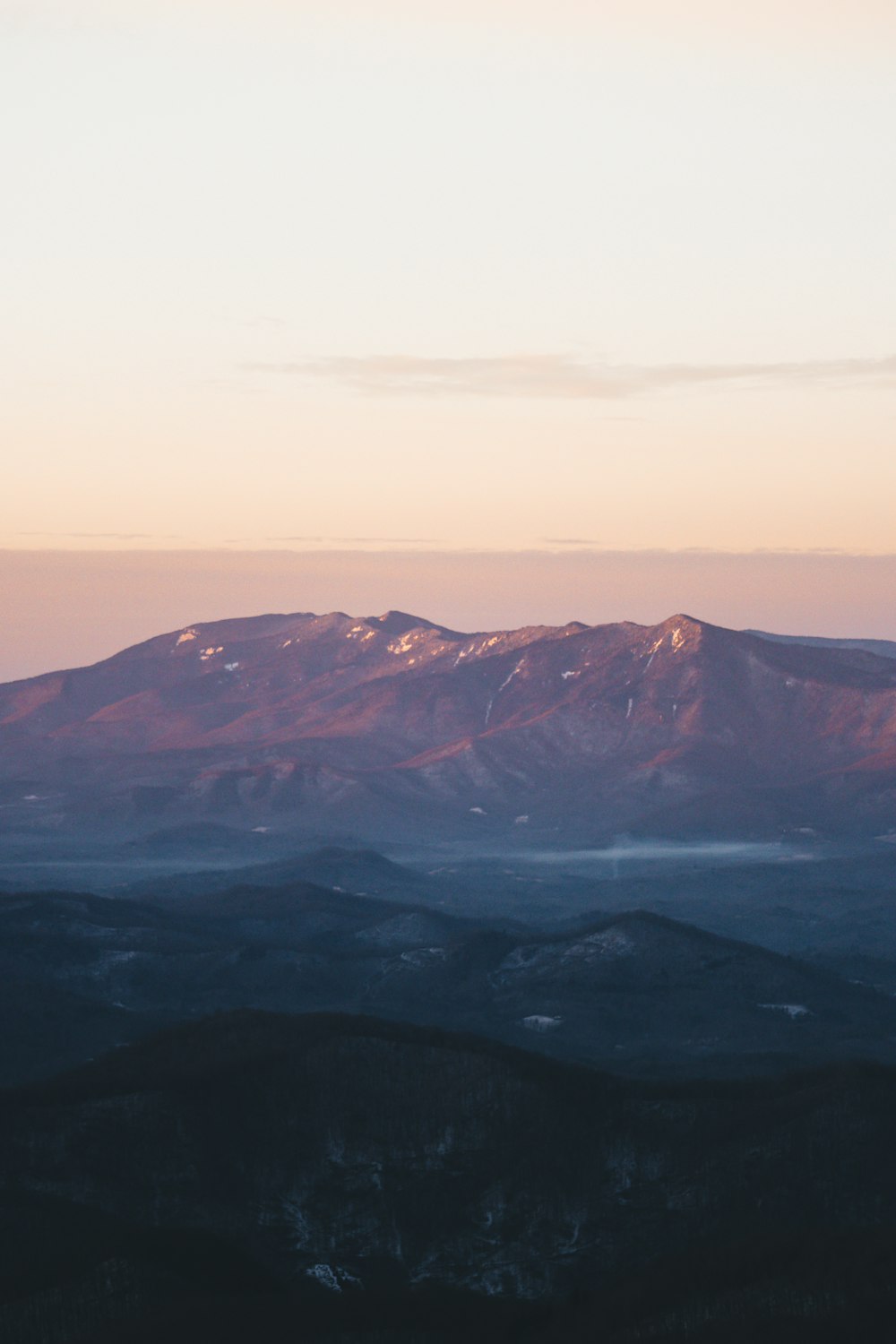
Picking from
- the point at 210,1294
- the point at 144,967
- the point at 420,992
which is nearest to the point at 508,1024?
the point at 420,992

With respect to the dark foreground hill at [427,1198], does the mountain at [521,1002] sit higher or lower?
lower

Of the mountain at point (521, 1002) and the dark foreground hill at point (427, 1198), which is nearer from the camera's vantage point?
the dark foreground hill at point (427, 1198)

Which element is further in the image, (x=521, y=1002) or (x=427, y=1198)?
(x=521, y=1002)

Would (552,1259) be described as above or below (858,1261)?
below

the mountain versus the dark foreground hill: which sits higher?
the dark foreground hill

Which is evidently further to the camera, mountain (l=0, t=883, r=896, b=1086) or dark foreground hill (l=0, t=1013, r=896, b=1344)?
mountain (l=0, t=883, r=896, b=1086)

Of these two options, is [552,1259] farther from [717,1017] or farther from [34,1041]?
[717,1017]

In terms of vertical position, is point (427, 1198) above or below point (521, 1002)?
above

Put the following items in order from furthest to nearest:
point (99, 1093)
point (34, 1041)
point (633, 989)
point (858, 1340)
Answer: point (633, 989) → point (34, 1041) → point (99, 1093) → point (858, 1340)
